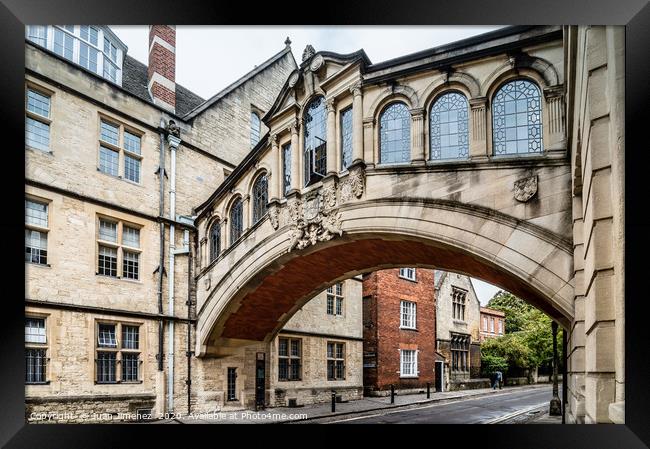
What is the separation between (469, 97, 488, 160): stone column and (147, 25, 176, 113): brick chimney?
6363 mm

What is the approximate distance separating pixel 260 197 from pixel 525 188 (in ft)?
20.0

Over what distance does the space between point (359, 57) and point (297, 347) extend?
29.8 ft

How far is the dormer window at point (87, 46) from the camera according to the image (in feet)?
34.1

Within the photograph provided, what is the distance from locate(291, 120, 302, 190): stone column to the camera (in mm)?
11344

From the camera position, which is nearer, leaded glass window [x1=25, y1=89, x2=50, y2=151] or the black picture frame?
the black picture frame

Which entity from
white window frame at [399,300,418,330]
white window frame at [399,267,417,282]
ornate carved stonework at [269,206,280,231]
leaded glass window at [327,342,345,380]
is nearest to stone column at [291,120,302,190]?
ornate carved stonework at [269,206,280,231]

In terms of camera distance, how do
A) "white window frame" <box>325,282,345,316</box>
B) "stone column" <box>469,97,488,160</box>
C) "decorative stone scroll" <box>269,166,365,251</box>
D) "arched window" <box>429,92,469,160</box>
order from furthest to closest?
1. "white window frame" <box>325,282,345,316</box>
2. "decorative stone scroll" <box>269,166,365,251</box>
3. "arched window" <box>429,92,469,160</box>
4. "stone column" <box>469,97,488,160</box>

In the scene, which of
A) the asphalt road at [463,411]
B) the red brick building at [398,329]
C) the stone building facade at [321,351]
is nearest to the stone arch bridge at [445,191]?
the stone building facade at [321,351]

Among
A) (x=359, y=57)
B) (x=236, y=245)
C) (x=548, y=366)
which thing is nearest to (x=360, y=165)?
(x=359, y=57)

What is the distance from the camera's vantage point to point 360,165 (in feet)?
33.0

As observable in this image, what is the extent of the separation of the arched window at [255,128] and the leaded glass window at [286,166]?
2930 mm

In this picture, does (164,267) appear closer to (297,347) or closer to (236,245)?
(236,245)

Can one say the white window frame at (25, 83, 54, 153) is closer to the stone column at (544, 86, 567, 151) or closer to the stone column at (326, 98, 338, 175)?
the stone column at (326, 98, 338, 175)
